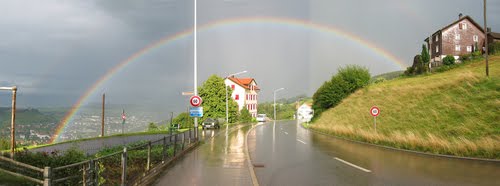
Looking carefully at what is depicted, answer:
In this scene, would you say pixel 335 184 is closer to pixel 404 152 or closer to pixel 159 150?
pixel 159 150

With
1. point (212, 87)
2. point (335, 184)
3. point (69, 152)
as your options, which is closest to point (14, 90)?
point (69, 152)

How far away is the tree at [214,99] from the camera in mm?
72688

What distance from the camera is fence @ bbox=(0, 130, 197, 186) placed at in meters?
6.44

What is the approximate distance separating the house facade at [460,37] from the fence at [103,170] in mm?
69221

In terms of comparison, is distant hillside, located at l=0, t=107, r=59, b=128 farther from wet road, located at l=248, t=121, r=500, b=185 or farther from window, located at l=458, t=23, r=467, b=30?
window, located at l=458, t=23, r=467, b=30

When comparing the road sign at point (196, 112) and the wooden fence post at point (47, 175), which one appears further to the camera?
the road sign at point (196, 112)

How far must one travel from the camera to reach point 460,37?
71.6 metres

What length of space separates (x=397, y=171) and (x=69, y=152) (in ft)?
31.9

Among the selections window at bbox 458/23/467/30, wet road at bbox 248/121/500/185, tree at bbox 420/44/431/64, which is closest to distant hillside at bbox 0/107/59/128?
wet road at bbox 248/121/500/185

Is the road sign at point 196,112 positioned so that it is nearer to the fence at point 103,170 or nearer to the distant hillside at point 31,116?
the fence at point 103,170

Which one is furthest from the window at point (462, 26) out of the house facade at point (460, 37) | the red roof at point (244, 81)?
the red roof at point (244, 81)

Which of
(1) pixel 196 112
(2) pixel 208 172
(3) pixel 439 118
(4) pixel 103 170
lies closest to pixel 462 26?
(3) pixel 439 118

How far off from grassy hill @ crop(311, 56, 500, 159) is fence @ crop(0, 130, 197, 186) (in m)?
11.9

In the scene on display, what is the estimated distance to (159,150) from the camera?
1488 centimetres
